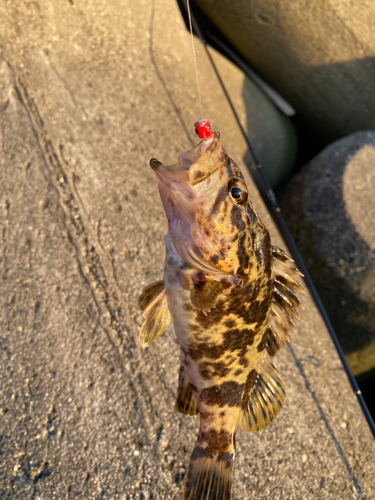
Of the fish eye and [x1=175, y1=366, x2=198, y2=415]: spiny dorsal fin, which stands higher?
the fish eye

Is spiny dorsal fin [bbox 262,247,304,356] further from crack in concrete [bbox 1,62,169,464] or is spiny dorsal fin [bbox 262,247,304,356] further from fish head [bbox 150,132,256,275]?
crack in concrete [bbox 1,62,169,464]

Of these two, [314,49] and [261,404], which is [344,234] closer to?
[314,49]

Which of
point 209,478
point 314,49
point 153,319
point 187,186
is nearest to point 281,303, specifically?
point 153,319

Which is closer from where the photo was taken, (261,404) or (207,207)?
(207,207)

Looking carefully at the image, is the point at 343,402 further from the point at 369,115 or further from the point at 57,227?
the point at 369,115

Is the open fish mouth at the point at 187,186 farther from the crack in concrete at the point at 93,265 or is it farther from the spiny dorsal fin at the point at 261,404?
the crack in concrete at the point at 93,265

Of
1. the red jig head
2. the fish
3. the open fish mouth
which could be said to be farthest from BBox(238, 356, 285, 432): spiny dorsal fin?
the red jig head

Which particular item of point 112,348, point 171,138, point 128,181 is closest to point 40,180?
point 128,181
